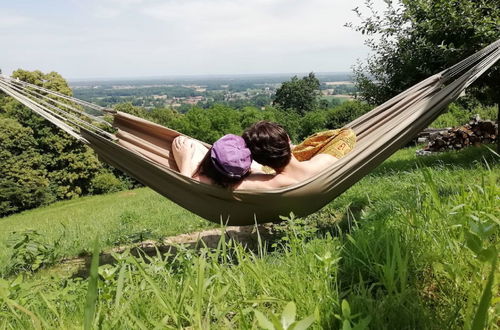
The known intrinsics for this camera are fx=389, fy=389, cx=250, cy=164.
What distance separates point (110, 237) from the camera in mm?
3805

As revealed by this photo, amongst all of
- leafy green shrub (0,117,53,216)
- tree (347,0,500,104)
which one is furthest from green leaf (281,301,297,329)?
leafy green shrub (0,117,53,216)

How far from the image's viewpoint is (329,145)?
2.57m

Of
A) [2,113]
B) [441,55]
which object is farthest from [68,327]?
[2,113]

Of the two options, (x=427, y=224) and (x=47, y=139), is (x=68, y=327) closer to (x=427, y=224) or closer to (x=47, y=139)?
(x=427, y=224)

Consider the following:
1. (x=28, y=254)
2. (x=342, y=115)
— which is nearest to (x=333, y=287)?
(x=28, y=254)

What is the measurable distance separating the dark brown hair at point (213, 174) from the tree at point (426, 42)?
2837mm

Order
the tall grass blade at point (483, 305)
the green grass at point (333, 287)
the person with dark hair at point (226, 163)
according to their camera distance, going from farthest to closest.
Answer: the person with dark hair at point (226, 163)
the green grass at point (333, 287)
the tall grass blade at point (483, 305)

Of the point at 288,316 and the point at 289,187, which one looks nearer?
the point at 288,316

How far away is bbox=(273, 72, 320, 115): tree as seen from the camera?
46156mm

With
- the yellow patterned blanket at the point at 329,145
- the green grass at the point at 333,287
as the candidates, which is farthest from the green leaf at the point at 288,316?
the yellow patterned blanket at the point at 329,145

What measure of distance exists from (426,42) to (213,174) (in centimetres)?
378

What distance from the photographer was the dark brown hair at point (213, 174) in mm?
2195

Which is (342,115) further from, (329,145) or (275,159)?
(275,159)

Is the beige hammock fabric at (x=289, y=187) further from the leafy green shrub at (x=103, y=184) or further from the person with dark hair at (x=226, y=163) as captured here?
the leafy green shrub at (x=103, y=184)
